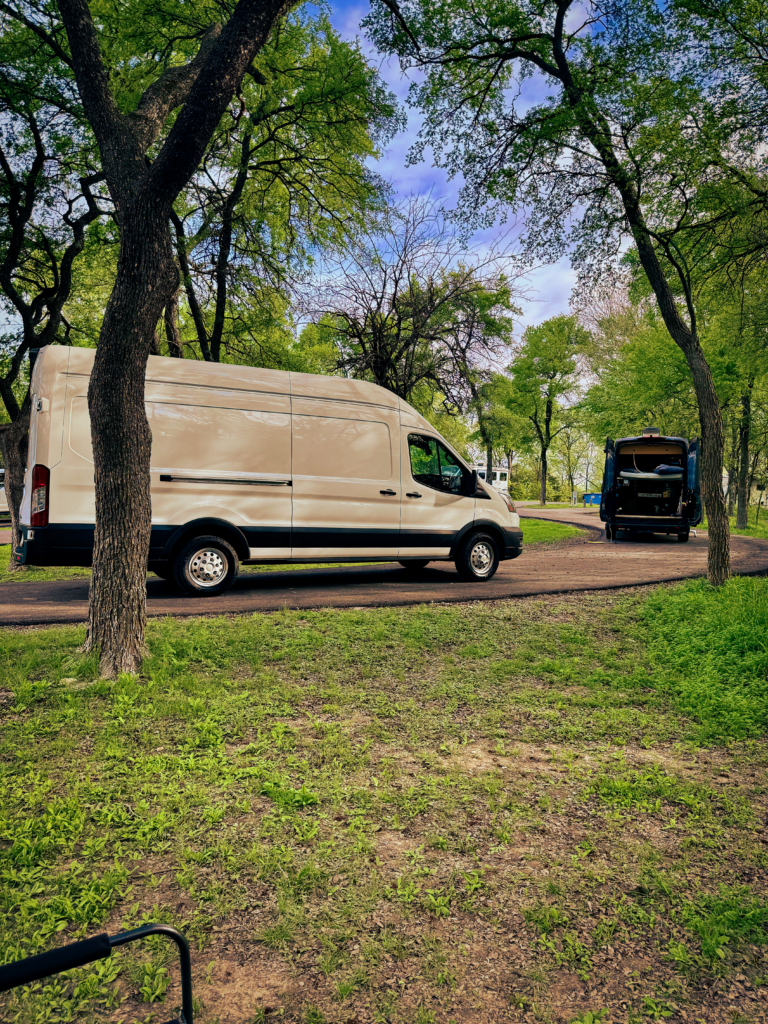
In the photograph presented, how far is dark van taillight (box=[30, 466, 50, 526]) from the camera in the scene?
24.6 feet

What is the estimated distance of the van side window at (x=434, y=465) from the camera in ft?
32.9

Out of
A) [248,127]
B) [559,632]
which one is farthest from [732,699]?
[248,127]

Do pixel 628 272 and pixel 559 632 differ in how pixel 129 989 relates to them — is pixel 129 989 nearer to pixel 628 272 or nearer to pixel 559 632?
pixel 559 632

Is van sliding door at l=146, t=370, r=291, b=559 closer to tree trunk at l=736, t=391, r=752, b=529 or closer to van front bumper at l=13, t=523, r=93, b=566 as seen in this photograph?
van front bumper at l=13, t=523, r=93, b=566

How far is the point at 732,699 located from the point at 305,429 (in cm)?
627

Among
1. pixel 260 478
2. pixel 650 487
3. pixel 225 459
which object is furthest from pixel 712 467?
pixel 650 487

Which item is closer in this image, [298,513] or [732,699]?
[732,699]

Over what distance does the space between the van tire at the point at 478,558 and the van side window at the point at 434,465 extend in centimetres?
87

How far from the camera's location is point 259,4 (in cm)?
489

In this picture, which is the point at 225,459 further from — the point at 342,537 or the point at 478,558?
the point at 478,558

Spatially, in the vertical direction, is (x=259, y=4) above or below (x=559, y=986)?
above

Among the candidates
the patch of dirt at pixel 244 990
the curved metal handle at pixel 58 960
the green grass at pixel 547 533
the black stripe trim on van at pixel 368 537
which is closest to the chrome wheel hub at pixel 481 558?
the black stripe trim on van at pixel 368 537

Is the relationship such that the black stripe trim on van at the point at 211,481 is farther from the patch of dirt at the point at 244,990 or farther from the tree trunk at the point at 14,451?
the patch of dirt at the point at 244,990

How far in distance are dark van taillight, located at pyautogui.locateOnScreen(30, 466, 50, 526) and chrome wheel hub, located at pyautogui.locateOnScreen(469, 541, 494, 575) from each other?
6.19 m
